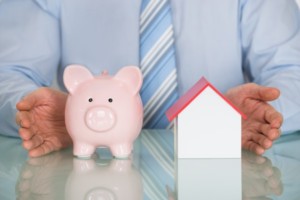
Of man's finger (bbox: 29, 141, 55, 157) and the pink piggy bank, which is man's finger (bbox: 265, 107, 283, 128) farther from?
man's finger (bbox: 29, 141, 55, 157)

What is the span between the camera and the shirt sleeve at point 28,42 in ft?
3.67

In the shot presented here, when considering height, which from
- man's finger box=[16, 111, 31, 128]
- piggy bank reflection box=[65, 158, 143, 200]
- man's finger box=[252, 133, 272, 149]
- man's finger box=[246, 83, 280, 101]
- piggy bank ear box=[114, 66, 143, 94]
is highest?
piggy bank ear box=[114, 66, 143, 94]

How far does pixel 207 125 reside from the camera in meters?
0.78

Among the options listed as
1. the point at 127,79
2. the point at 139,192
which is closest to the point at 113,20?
the point at 127,79

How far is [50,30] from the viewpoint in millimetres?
1155

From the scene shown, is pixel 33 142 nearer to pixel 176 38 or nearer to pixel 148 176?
pixel 148 176

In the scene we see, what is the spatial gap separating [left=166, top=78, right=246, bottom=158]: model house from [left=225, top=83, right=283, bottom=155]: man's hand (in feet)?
0.15

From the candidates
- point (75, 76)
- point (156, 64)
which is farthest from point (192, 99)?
point (156, 64)

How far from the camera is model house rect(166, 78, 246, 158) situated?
0.77 m

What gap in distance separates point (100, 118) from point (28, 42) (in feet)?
1.41

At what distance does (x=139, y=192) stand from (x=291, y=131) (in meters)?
0.46

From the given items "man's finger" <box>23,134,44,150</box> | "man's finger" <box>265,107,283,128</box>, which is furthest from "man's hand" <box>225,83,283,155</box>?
"man's finger" <box>23,134,44,150</box>

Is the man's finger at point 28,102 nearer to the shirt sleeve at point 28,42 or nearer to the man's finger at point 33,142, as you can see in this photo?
the man's finger at point 33,142

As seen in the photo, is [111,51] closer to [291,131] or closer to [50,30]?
[50,30]
